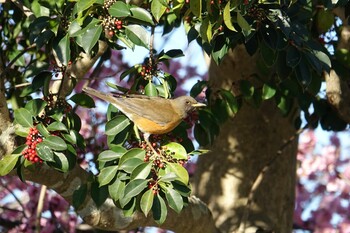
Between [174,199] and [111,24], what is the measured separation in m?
0.63

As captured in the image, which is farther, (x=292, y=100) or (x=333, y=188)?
(x=333, y=188)

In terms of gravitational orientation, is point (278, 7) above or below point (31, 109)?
A: above

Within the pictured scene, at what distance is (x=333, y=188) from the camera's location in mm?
5684

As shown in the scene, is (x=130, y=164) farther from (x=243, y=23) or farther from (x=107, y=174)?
(x=243, y=23)

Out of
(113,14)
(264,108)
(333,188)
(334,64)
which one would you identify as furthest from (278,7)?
(333,188)

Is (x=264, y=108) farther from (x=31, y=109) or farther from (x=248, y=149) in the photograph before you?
(x=31, y=109)

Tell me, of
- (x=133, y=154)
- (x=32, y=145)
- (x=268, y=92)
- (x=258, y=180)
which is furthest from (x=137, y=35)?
(x=258, y=180)

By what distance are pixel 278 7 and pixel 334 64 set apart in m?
0.79

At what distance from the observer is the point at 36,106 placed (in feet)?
9.05

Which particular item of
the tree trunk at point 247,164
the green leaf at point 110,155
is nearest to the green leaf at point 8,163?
the green leaf at point 110,155

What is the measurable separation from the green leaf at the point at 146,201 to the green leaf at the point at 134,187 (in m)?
0.03

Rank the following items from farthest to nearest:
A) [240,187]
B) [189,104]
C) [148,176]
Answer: [240,187] < [189,104] < [148,176]

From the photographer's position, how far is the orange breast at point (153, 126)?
2883 millimetres

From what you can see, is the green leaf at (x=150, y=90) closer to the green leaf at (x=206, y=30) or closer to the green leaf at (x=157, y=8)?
the green leaf at (x=157, y=8)
